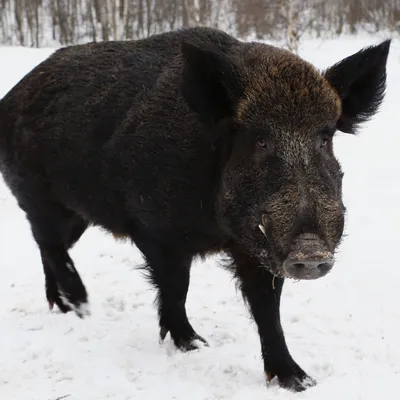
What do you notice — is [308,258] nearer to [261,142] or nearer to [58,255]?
[261,142]

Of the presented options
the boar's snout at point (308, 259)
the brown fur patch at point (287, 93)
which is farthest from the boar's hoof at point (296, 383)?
the brown fur patch at point (287, 93)

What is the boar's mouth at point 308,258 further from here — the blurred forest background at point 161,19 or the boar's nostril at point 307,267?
the blurred forest background at point 161,19

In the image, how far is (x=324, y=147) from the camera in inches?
145

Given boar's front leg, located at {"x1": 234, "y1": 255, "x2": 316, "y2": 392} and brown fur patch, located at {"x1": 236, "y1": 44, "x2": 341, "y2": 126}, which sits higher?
brown fur patch, located at {"x1": 236, "y1": 44, "x2": 341, "y2": 126}

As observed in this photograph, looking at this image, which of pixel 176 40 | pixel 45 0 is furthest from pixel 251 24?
pixel 176 40

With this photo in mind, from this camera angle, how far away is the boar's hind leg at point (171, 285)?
4.52 metres

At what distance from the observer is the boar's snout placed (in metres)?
3.09

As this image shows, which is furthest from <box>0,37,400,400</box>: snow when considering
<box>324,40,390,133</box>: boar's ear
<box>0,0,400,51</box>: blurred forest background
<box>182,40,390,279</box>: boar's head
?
<box>0,0,400,51</box>: blurred forest background

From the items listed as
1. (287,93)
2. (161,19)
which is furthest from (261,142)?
(161,19)

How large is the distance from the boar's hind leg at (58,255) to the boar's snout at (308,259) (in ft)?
9.23

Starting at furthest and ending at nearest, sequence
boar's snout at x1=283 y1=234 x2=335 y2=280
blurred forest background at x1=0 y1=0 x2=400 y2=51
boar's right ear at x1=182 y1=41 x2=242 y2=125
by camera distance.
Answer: blurred forest background at x1=0 y1=0 x2=400 y2=51 < boar's right ear at x1=182 y1=41 x2=242 y2=125 < boar's snout at x1=283 y1=234 x2=335 y2=280

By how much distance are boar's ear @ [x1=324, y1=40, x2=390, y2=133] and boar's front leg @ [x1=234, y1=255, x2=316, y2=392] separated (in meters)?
1.04

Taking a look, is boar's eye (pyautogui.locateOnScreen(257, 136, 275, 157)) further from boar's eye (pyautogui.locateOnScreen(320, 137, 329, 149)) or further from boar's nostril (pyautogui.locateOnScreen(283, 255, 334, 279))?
boar's nostril (pyautogui.locateOnScreen(283, 255, 334, 279))

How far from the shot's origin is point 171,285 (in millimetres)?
4660
